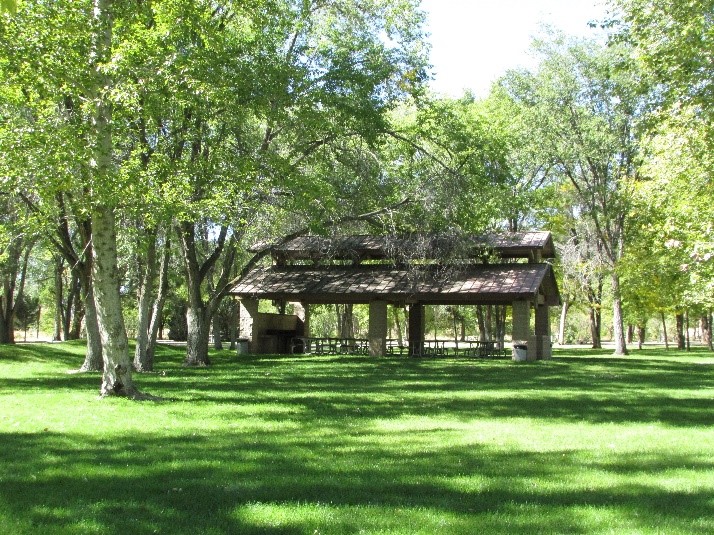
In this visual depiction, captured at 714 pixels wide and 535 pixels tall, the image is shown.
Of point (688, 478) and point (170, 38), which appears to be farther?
point (170, 38)

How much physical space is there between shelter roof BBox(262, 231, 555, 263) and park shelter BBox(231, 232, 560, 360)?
0.04 metres

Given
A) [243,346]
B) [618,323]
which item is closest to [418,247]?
[243,346]

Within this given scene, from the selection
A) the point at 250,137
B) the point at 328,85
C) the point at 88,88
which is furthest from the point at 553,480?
the point at 250,137

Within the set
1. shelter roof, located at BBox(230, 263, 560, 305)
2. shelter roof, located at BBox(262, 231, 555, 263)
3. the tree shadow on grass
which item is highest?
shelter roof, located at BBox(262, 231, 555, 263)

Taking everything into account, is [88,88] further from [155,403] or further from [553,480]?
[553,480]

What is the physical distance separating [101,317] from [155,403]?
6.48 ft

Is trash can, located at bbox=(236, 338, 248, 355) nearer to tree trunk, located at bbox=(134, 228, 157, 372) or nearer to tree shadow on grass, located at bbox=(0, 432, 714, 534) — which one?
tree trunk, located at bbox=(134, 228, 157, 372)

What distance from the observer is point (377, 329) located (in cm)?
3034

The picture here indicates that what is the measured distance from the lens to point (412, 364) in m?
25.5

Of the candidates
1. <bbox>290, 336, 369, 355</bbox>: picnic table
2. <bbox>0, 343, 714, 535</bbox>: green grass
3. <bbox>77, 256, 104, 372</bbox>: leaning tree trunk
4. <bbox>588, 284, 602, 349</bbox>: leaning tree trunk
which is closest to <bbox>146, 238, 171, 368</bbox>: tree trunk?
<bbox>77, 256, 104, 372</bbox>: leaning tree trunk

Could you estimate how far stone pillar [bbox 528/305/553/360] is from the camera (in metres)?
29.3

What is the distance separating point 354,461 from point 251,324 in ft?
79.6

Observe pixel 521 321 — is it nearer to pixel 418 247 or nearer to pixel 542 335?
pixel 542 335

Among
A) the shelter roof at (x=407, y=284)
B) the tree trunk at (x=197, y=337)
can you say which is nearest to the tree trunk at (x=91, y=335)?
the tree trunk at (x=197, y=337)
